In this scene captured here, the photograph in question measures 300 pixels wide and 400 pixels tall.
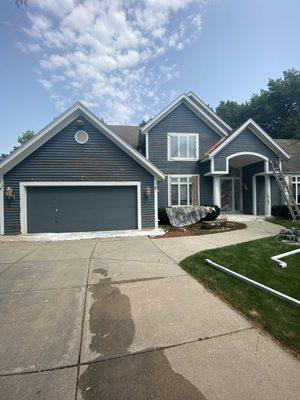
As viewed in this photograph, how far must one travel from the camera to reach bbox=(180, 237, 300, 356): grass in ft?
10.2

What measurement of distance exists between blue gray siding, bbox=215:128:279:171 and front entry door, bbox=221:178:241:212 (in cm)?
350

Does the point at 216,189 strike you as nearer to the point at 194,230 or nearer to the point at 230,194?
the point at 230,194

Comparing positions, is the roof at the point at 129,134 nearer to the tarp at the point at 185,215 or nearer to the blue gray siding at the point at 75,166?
the blue gray siding at the point at 75,166

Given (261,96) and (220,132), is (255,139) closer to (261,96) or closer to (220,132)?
(220,132)

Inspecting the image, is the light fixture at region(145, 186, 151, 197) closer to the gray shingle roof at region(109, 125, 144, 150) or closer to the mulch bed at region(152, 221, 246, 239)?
the mulch bed at region(152, 221, 246, 239)

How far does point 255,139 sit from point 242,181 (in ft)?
12.7

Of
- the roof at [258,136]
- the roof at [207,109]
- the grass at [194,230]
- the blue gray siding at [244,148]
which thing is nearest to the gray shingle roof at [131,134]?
the roof at [207,109]

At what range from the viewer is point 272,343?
2.74 metres

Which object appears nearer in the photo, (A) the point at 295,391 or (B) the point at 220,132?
(A) the point at 295,391

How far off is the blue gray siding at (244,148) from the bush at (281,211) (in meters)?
3.09

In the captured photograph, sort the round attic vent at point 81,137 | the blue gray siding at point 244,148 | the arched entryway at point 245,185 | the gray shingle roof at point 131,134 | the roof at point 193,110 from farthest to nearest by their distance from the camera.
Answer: the gray shingle roof at point 131,134 → the roof at point 193,110 → the arched entryway at point 245,185 → the blue gray siding at point 244,148 → the round attic vent at point 81,137

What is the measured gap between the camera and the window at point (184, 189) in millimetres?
15227

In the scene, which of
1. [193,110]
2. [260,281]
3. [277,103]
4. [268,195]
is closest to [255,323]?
[260,281]

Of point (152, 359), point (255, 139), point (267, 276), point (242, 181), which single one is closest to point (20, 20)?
point (152, 359)
